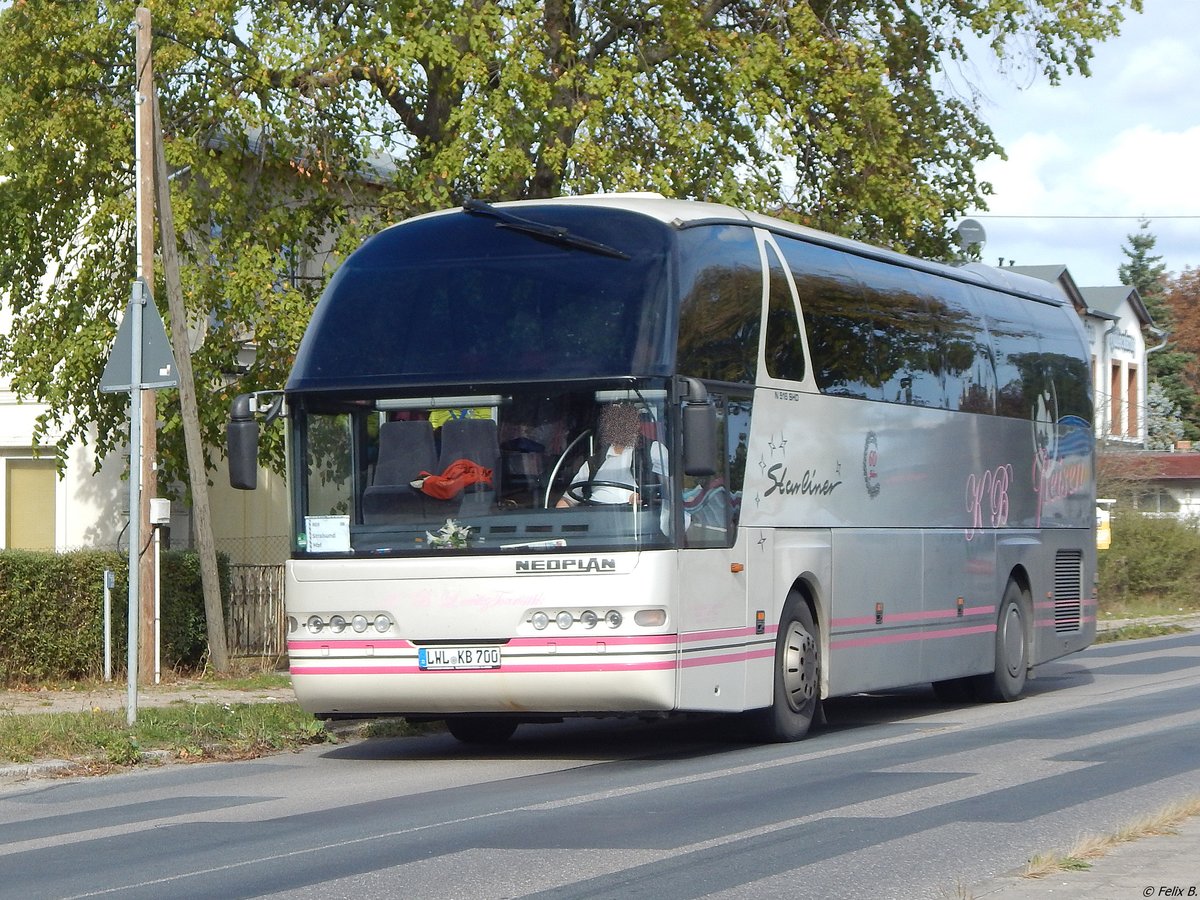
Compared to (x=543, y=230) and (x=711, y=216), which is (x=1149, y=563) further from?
(x=543, y=230)

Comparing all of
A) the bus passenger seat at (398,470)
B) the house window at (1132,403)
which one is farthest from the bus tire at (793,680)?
the house window at (1132,403)

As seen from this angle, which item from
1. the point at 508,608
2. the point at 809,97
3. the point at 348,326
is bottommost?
the point at 508,608

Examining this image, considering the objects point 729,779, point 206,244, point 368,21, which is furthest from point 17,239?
point 729,779

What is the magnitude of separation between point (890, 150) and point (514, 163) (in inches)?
214

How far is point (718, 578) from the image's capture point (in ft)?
42.7

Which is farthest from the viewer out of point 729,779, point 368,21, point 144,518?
point 368,21

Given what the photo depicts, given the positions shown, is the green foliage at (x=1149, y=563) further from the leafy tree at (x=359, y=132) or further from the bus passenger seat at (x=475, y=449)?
the bus passenger seat at (x=475, y=449)

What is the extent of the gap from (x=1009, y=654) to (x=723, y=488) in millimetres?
6480

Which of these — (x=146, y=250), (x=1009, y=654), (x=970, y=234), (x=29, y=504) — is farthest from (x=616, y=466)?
(x=29, y=504)

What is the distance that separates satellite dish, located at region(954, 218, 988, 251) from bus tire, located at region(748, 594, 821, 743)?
1376 centimetres

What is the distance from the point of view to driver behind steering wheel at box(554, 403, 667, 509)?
12469 millimetres

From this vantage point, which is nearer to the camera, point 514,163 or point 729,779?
point 729,779

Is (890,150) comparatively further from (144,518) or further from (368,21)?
(144,518)

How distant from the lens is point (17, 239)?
24.2 metres
